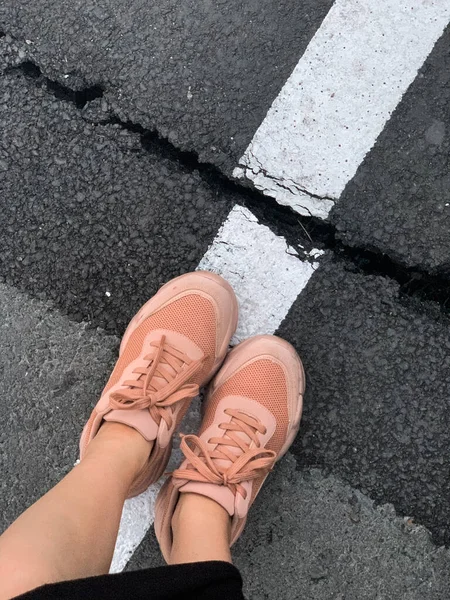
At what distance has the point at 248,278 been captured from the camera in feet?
5.68

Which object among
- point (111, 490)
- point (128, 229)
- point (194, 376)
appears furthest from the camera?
point (128, 229)

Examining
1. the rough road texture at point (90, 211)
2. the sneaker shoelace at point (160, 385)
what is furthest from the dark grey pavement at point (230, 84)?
the sneaker shoelace at point (160, 385)

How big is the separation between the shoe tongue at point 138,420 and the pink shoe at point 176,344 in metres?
0.04

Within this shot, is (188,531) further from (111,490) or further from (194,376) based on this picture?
(194,376)

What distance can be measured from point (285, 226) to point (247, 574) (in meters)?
1.21

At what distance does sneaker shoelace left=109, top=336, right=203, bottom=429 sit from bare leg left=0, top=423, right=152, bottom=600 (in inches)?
3.4

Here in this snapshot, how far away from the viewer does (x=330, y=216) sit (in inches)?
66.9

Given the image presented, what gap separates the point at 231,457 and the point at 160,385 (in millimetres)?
Answer: 329

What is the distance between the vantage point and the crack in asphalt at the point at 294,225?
168 cm

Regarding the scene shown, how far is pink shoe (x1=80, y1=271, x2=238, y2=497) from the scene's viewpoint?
5.21 feet

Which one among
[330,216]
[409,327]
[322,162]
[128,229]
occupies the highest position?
[322,162]

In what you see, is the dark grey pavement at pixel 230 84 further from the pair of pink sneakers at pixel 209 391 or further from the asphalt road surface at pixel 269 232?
the pair of pink sneakers at pixel 209 391

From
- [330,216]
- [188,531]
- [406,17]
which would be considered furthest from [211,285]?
[406,17]

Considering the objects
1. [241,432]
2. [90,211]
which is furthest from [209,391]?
[90,211]
